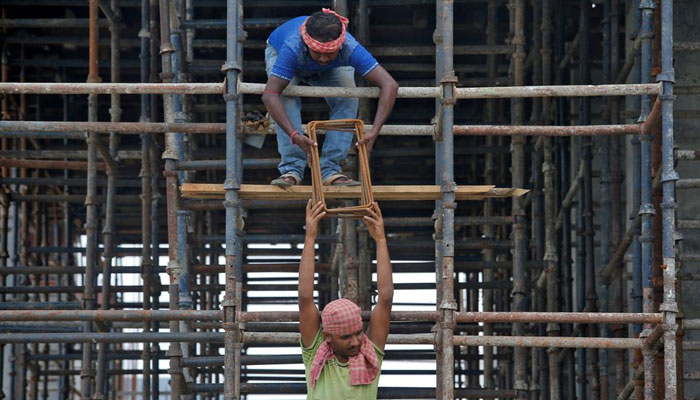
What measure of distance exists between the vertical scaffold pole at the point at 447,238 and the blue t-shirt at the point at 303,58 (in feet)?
1.54

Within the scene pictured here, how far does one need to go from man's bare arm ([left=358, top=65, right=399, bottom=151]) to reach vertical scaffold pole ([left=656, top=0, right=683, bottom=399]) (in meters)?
1.69

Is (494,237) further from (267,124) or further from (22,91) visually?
(22,91)

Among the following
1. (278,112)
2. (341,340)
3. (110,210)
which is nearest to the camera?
(341,340)

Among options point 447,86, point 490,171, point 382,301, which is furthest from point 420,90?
point 490,171

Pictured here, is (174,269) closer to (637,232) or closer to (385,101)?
(385,101)

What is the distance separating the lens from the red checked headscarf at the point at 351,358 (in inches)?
323

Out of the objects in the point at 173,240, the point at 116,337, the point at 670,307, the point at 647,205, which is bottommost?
the point at 116,337

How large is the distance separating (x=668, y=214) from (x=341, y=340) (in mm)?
2381

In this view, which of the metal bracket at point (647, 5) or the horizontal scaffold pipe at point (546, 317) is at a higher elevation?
the metal bracket at point (647, 5)

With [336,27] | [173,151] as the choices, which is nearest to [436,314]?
[336,27]

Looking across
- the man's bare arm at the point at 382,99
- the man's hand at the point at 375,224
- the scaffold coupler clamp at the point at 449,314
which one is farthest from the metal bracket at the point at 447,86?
the scaffold coupler clamp at the point at 449,314

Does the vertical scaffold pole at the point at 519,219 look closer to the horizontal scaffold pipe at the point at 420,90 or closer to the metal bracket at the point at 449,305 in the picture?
the horizontal scaffold pipe at the point at 420,90

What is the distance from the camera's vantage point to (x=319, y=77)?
32.6 ft

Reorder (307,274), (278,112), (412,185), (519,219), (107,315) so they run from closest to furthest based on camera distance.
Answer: (307,274)
(278,112)
(107,315)
(519,219)
(412,185)
